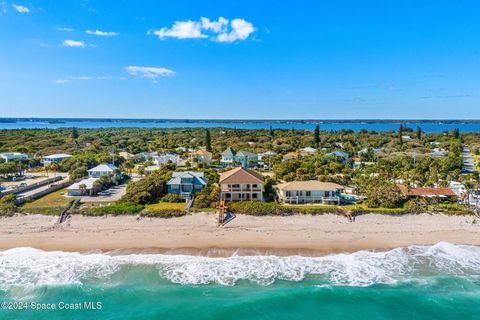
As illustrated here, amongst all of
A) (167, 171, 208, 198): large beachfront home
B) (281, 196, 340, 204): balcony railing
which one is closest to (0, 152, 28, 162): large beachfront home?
(167, 171, 208, 198): large beachfront home

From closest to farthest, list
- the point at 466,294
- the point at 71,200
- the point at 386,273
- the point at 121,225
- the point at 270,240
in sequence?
the point at 466,294 → the point at 386,273 → the point at 270,240 → the point at 121,225 → the point at 71,200

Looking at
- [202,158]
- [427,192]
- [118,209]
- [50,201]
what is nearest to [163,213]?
[118,209]

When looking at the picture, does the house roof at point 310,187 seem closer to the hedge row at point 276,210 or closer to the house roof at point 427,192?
the hedge row at point 276,210

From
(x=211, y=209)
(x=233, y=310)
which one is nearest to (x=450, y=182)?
(x=211, y=209)

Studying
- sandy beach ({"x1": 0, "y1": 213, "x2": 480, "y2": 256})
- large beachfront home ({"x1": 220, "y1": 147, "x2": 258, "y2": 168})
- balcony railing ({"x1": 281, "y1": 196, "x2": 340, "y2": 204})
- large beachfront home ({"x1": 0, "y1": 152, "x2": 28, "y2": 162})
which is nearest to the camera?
sandy beach ({"x1": 0, "y1": 213, "x2": 480, "y2": 256})

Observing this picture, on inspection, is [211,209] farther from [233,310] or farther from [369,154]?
[369,154]

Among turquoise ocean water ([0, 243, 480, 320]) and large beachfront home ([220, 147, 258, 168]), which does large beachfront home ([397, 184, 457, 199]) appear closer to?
turquoise ocean water ([0, 243, 480, 320])

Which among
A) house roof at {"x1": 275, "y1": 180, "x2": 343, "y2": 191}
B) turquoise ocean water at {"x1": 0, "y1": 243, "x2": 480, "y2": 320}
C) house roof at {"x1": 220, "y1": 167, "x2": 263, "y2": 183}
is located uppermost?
house roof at {"x1": 220, "y1": 167, "x2": 263, "y2": 183}
